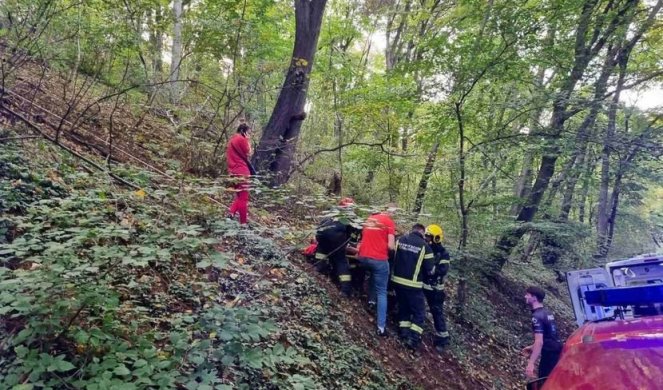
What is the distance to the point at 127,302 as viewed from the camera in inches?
146

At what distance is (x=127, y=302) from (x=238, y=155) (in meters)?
3.49

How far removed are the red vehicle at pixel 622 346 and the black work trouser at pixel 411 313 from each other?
2762 millimetres

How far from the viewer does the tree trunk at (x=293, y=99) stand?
9.39 meters

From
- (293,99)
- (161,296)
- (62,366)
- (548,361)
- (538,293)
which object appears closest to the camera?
(62,366)

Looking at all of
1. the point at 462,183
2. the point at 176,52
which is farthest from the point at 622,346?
the point at 176,52

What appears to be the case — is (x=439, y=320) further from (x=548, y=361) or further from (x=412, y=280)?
(x=548, y=361)

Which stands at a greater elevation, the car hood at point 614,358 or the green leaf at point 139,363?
the car hood at point 614,358

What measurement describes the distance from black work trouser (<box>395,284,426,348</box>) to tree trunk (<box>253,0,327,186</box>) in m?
3.84

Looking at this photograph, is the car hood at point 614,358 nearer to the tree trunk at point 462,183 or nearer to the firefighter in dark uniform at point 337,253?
the firefighter in dark uniform at point 337,253

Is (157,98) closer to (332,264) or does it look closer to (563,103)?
(332,264)

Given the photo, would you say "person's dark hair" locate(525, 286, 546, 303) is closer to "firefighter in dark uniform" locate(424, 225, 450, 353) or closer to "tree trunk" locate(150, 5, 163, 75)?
"firefighter in dark uniform" locate(424, 225, 450, 353)

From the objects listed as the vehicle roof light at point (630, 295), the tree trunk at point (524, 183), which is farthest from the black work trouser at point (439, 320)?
the tree trunk at point (524, 183)

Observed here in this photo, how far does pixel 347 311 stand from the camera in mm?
6758

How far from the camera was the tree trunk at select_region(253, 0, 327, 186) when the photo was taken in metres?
9.39
